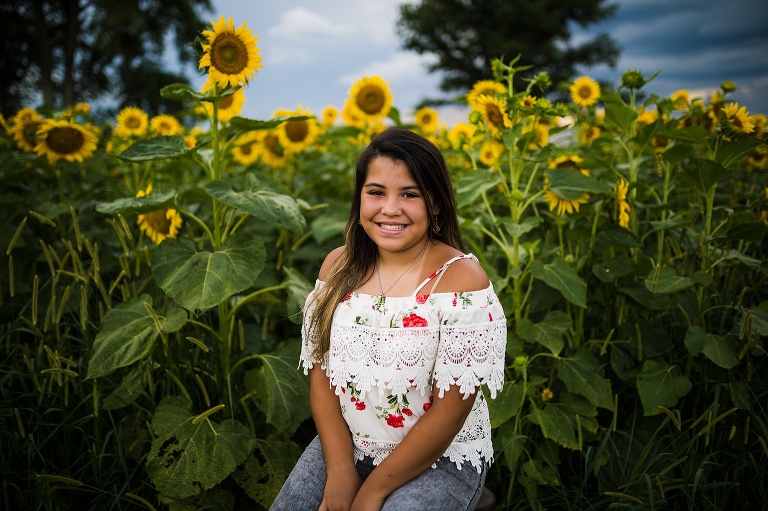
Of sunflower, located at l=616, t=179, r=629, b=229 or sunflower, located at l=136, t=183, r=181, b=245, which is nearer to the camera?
sunflower, located at l=616, t=179, r=629, b=229

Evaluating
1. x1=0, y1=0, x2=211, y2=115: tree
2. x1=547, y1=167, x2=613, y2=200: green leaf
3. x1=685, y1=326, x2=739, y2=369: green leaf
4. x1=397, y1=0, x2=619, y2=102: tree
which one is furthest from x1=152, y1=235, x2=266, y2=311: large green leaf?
x1=397, y1=0, x2=619, y2=102: tree

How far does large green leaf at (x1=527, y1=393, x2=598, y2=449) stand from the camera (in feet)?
6.96

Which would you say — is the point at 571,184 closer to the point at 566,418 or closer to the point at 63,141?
the point at 566,418

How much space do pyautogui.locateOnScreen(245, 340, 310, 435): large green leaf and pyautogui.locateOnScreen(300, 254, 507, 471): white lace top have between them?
0.48 m

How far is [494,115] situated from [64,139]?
212cm

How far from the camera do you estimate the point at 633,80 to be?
8.05ft

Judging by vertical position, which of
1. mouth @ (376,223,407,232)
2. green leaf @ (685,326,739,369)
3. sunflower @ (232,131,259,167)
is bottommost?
green leaf @ (685,326,739,369)

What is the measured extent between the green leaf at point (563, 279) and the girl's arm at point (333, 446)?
89 centimetres

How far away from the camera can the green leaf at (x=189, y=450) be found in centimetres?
194

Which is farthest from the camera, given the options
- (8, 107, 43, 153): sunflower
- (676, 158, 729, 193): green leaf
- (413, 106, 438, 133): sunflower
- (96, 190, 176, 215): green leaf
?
(413, 106, 438, 133): sunflower

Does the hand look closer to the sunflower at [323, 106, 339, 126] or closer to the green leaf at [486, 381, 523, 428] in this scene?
the green leaf at [486, 381, 523, 428]

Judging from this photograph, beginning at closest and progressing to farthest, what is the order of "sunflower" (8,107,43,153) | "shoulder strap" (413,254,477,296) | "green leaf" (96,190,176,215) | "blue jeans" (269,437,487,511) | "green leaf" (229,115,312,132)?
"blue jeans" (269,437,487,511), "shoulder strap" (413,254,477,296), "green leaf" (96,190,176,215), "green leaf" (229,115,312,132), "sunflower" (8,107,43,153)

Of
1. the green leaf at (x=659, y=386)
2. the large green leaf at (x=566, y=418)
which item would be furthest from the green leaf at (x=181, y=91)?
the green leaf at (x=659, y=386)

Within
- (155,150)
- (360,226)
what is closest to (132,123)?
(155,150)
